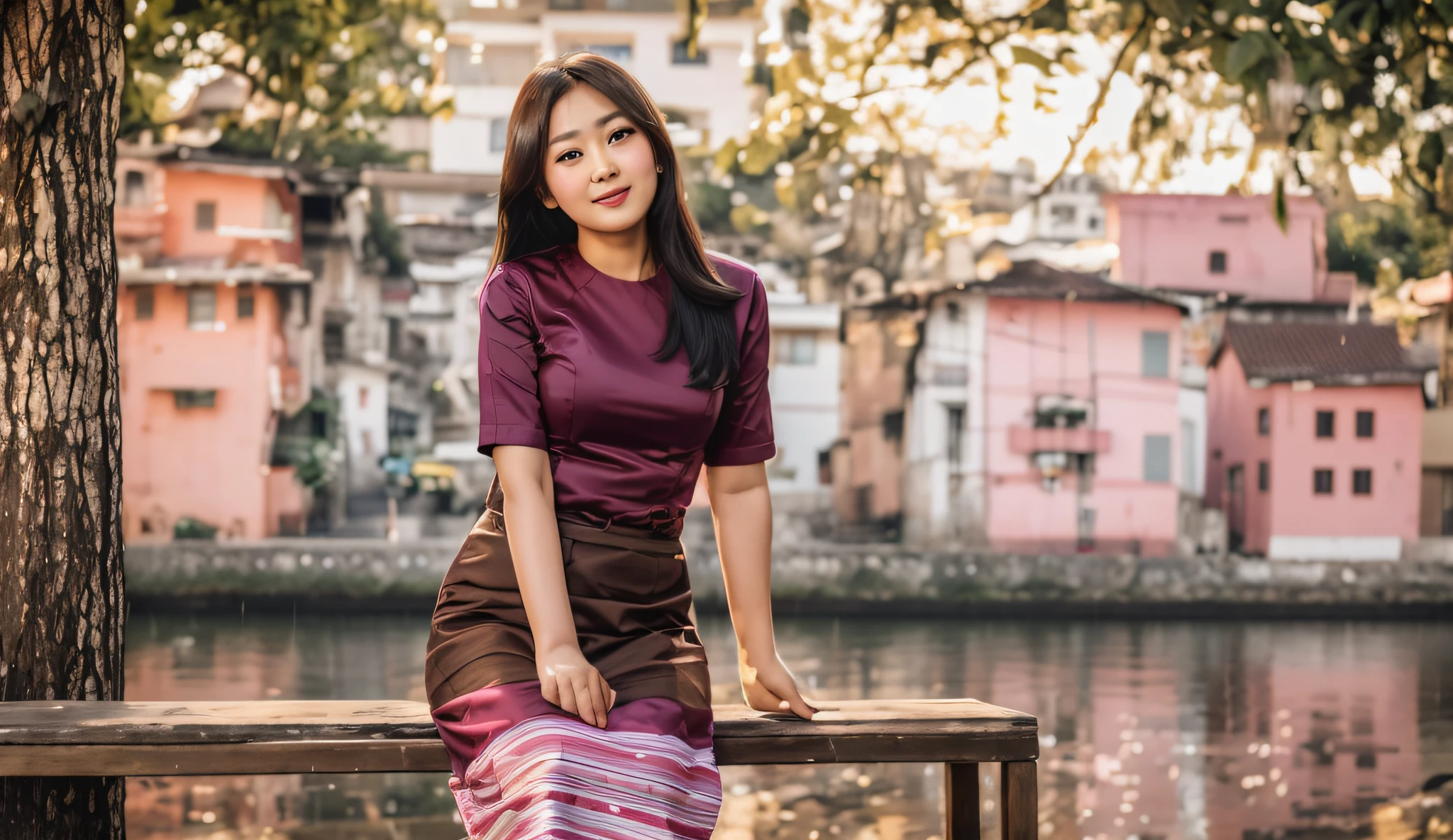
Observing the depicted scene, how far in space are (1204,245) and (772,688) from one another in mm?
10063

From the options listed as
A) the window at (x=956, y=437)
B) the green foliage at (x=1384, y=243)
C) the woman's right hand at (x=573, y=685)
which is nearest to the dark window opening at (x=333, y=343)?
the window at (x=956, y=437)

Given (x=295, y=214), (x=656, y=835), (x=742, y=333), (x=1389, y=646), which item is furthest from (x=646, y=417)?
(x=295, y=214)

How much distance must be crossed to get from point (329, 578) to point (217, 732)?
1016 centimetres

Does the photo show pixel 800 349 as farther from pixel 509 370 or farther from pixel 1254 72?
pixel 509 370

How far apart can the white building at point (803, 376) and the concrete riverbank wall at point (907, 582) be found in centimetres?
77

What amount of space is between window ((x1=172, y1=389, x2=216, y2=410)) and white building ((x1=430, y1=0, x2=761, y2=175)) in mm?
2587

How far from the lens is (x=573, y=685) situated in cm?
151

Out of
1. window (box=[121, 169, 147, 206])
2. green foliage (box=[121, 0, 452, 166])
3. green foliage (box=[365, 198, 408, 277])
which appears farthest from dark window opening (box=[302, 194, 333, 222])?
green foliage (box=[121, 0, 452, 166])

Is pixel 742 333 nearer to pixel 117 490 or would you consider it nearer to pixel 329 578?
pixel 117 490

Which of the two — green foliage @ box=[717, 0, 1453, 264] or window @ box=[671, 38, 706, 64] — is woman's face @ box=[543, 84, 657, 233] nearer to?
green foliage @ box=[717, 0, 1453, 264]

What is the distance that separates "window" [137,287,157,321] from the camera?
11.4 meters

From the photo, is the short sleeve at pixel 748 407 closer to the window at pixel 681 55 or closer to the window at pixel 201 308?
the window at pixel 681 55

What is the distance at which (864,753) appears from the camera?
174 centimetres

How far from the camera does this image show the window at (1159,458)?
11.2 m
